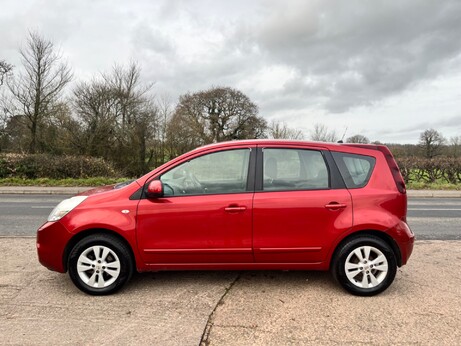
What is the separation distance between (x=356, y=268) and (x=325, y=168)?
3.59 feet

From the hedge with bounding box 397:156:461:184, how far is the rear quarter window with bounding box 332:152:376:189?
A: 1667 centimetres

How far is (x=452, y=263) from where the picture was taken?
484cm

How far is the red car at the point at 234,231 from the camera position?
3.72 meters

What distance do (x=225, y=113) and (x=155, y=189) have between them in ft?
129

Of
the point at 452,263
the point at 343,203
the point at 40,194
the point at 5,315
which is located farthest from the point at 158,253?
the point at 40,194

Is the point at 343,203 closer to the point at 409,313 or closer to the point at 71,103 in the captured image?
the point at 409,313

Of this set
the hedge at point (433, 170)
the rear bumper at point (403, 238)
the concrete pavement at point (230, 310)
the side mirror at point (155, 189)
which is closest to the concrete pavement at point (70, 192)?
the hedge at point (433, 170)

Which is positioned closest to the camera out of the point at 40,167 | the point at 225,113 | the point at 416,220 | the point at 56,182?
the point at 416,220

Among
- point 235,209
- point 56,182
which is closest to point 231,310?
point 235,209

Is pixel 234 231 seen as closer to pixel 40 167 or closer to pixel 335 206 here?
pixel 335 206

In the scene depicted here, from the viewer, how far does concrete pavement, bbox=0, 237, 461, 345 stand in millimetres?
2924

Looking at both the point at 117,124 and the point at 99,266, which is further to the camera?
the point at 117,124

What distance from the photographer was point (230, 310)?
11.1 ft

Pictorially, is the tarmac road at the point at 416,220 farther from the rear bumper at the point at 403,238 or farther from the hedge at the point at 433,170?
the hedge at the point at 433,170
